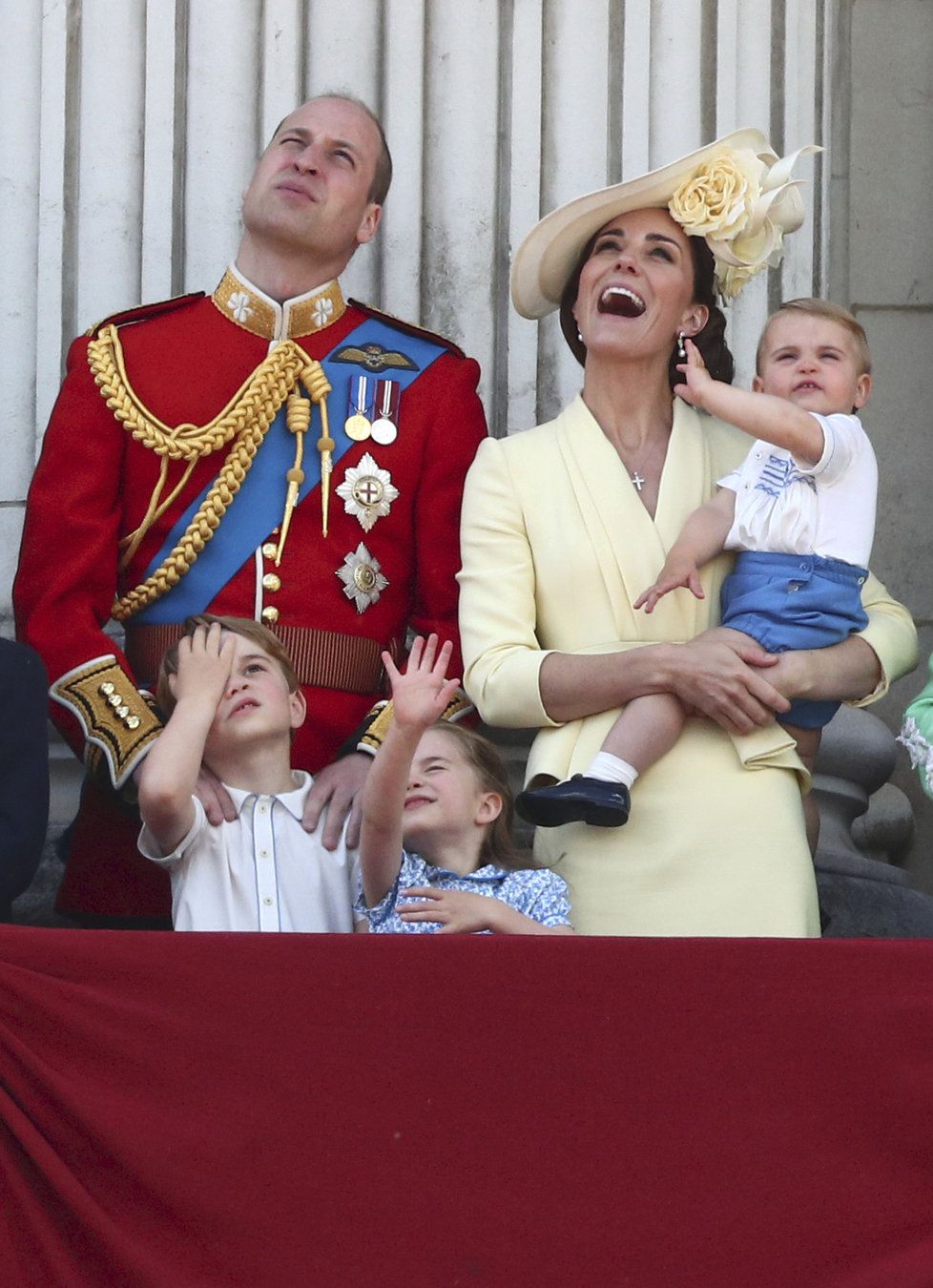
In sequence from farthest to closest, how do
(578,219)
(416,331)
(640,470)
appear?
(416,331), (578,219), (640,470)

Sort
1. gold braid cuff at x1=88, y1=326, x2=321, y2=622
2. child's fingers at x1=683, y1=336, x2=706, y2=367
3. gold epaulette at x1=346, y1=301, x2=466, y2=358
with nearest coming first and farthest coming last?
1. child's fingers at x1=683, y1=336, x2=706, y2=367
2. gold braid cuff at x1=88, y1=326, x2=321, y2=622
3. gold epaulette at x1=346, y1=301, x2=466, y2=358

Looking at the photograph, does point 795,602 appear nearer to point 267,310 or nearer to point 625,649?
point 625,649

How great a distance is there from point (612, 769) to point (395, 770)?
1.26 feet

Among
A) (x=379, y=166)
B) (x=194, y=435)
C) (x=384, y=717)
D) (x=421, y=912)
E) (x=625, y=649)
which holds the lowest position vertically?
(x=421, y=912)

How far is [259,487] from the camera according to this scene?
4.30 metres

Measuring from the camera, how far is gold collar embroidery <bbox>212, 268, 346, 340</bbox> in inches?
173

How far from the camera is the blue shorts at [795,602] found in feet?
12.6

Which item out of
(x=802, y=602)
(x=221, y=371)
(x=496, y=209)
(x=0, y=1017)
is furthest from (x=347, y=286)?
(x=0, y=1017)

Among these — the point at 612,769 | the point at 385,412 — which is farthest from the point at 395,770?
the point at 385,412

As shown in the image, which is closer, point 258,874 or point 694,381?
point 258,874

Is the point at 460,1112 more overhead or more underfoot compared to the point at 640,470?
more underfoot

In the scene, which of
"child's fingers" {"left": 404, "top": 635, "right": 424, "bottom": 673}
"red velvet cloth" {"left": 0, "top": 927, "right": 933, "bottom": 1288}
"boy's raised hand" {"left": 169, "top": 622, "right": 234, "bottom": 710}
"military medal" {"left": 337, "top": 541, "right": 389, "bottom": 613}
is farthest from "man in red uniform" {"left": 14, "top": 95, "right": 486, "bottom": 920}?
"red velvet cloth" {"left": 0, "top": 927, "right": 933, "bottom": 1288}

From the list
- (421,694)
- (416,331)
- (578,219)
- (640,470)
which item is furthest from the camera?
(416,331)

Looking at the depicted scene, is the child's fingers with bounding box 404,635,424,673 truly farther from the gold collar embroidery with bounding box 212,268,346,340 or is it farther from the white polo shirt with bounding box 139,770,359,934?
the gold collar embroidery with bounding box 212,268,346,340
